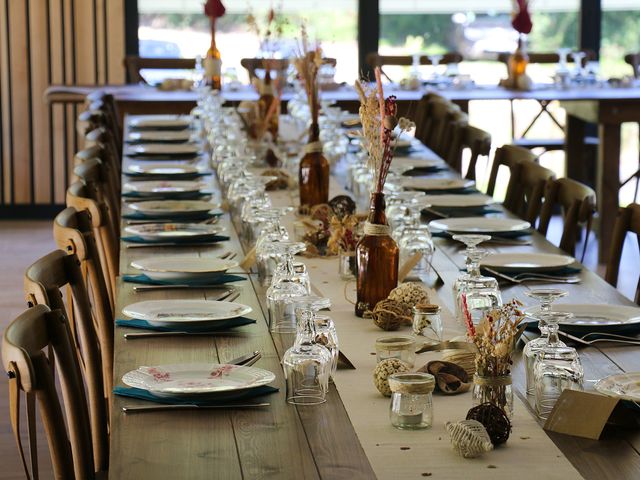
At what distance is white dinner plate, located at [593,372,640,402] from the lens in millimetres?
2178

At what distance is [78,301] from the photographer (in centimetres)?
296

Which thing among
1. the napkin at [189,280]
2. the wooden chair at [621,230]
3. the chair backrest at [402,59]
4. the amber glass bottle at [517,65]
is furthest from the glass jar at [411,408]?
the chair backrest at [402,59]

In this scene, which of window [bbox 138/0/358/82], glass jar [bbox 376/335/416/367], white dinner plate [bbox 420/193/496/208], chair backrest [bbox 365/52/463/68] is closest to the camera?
glass jar [bbox 376/335/416/367]

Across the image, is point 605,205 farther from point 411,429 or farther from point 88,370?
point 411,429

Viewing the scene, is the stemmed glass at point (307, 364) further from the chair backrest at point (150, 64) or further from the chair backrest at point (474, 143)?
the chair backrest at point (150, 64)

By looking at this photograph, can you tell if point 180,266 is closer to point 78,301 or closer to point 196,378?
point 78,301

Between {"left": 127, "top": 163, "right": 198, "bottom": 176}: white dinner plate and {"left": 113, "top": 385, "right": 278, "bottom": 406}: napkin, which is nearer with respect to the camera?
{"left": 113, "top": 385, "right": 278, "bottom": 406}: napkin

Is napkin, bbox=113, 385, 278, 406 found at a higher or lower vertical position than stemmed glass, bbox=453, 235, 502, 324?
lower

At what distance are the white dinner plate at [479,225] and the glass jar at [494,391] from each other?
185 cm

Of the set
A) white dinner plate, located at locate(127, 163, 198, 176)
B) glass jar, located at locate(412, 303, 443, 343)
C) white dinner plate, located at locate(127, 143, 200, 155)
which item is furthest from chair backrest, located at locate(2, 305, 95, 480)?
white dinner plate, located at locate(127, 143, 200, 155)

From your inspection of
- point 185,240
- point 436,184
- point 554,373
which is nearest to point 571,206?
point 436,184

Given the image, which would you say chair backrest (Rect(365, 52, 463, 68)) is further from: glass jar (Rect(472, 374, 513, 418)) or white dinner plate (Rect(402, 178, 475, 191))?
glass jar (Rect(472, 374, 513, 418))

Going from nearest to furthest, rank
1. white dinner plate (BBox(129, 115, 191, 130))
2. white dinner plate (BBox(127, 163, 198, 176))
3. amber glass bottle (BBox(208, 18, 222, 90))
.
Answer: white dinner plate (BBox(127, 163, 198, 176))
white dinner plate (BBox(129, 115, 191, 130))
amber glass bottle (BBox(208, 18, 222, 90))

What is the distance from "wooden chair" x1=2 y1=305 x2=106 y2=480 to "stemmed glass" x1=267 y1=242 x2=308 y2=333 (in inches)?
18.0
